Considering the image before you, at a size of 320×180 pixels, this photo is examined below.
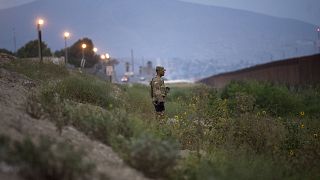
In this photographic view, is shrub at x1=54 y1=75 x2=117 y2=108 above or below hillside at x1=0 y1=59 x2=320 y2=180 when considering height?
above

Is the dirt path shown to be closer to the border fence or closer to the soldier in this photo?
the soldier

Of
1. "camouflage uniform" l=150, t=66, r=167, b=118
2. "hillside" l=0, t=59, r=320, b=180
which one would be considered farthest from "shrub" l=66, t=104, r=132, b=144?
"camouflage uniform" l=150, t=66, r=167, b=118

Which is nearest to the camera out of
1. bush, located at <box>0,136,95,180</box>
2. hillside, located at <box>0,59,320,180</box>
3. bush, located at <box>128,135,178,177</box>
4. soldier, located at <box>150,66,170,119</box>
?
bush, located at <box>0,136,95,180</box>

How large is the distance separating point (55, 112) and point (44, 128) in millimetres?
1289

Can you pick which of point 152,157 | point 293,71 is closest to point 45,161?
point 152,157

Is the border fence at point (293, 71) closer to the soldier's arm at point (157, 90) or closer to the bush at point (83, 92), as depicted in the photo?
the bush at point (83, 92)

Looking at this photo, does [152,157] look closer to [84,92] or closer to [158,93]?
[158,93]

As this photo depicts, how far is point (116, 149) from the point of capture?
898cm

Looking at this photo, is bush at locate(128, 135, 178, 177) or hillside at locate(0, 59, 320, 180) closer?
hillside at locate(0, 59, 320, 180)

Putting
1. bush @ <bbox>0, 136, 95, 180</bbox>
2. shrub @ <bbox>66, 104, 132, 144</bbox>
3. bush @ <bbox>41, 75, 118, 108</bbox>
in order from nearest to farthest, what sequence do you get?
bush @ <bbox>0, 136, 95, 180</bbox>
shrub @ <bbox>66, 104, 132, 144</bbox>
bush @ <bbox>41, 75, 118, 108</bbox>

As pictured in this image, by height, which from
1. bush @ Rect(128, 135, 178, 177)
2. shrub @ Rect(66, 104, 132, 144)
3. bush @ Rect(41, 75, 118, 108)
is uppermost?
bush @ Rect(41, 75, 118, 108)

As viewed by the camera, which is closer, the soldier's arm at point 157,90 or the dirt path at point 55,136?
the dirt path at point 55,136

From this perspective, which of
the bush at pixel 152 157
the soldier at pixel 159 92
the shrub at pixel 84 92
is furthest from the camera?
the shrub at pixel 84 92

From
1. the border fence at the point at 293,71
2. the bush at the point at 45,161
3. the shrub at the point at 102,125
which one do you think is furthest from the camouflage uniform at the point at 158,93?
the border fence at the point at 293,71
